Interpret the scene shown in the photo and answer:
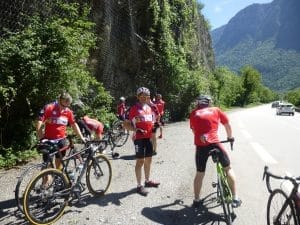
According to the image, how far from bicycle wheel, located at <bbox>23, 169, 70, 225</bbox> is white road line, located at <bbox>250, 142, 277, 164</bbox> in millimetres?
7049

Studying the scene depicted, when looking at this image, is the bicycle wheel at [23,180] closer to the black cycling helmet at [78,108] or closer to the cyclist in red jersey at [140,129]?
the cyclist in red jersey at [140,129]

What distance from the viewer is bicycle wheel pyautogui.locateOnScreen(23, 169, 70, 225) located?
630 cm

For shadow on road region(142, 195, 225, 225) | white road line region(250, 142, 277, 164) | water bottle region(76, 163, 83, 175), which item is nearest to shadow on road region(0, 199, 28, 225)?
water bottle region(76, 163, 83, 175)

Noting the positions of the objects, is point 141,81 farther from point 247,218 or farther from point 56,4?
point 247,218

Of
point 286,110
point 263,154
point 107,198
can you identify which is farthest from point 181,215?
point 286,110

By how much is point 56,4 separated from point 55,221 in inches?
435

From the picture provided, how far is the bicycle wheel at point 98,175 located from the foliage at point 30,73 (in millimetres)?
4315

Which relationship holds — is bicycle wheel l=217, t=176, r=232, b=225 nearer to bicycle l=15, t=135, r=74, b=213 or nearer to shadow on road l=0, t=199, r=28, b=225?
bicycle l=15, t=135, r=74, b=213

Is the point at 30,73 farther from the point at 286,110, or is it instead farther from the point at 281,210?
the point at 286,110

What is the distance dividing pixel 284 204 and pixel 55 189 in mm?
3607

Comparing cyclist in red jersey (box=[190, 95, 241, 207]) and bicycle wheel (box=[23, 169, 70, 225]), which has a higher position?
cyclist in red jersey (box=[190, 95, 241, 207])

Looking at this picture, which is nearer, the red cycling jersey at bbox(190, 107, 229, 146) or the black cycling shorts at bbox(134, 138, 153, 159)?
the red cycling jersey at bbox(190, 107, 229, 146)

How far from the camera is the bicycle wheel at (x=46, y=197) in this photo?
20.7 ft

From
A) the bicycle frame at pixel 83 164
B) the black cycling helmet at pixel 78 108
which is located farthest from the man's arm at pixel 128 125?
the black cycling helmet at pixel 78 108
